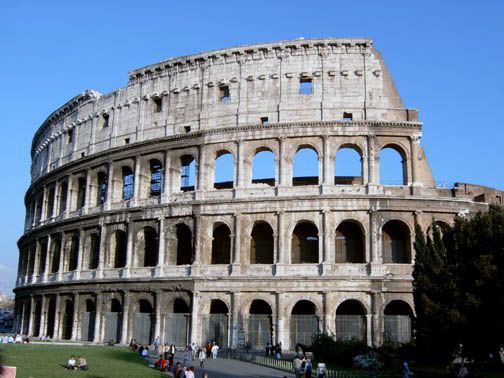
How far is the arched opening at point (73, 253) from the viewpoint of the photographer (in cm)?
3570

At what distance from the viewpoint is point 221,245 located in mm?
31484

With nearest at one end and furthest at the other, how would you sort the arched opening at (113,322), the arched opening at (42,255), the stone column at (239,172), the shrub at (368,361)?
the shrub at (368,361) → the stone column at (239,172) → the arched opening at (113,322) → the arched opening at (42,255)

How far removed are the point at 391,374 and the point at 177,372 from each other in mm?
7206

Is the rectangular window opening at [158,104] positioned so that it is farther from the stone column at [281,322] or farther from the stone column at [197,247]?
the stone column at [281,322]

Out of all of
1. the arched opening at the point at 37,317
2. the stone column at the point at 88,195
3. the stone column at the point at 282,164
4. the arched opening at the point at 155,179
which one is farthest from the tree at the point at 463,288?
the arched opening at the point at 37,317

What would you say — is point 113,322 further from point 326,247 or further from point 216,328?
point 326,247

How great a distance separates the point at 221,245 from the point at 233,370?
10.9 metres

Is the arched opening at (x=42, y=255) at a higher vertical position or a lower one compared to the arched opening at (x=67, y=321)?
higher

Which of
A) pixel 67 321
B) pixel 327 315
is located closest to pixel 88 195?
pixel 67 321

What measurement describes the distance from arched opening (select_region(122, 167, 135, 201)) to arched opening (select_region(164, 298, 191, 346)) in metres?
7.54

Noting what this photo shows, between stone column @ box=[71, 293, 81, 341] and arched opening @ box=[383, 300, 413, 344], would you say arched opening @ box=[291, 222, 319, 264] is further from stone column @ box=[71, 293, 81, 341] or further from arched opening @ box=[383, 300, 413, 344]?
stone column @ box=[71, 293, 81, 341]

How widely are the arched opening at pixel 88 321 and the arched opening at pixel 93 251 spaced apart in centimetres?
231

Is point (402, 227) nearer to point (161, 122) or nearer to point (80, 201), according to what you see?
point (161, 122)

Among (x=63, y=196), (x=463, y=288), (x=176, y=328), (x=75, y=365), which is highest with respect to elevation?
(x=63, y=196)
